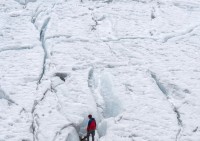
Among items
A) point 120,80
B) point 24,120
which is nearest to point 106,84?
point 120,80

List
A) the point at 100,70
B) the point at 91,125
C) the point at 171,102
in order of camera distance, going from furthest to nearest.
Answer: the point at 100,70
the point at 171,102
the point at 91,125

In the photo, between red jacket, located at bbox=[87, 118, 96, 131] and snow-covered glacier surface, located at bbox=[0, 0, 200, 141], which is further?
snow-covered glacier surface, located at bbox=[0, 0, 200, 141]

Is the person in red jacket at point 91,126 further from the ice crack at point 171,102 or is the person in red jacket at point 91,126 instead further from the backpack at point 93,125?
the ice crack at point 171,102

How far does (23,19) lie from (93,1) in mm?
3364

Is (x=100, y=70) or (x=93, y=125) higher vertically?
(x=100, y=70)

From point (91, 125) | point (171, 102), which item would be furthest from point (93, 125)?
point (171, 102)

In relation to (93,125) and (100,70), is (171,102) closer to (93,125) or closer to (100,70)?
(100,70)

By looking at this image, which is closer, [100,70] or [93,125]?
[93,125]

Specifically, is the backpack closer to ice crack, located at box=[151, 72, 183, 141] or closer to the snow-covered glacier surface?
the snow-covered glacier surface

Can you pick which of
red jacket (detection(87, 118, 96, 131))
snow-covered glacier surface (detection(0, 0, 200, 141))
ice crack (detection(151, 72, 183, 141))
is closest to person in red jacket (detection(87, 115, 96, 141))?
red jacket (detection(87, 118, 96, 131))

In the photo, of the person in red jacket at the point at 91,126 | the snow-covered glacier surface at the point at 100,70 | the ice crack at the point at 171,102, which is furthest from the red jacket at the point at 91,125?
the ice crack at the point at 171,102

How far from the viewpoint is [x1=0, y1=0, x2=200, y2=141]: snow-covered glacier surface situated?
822 cm

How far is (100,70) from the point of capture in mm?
10125

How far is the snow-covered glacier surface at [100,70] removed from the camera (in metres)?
8.22
